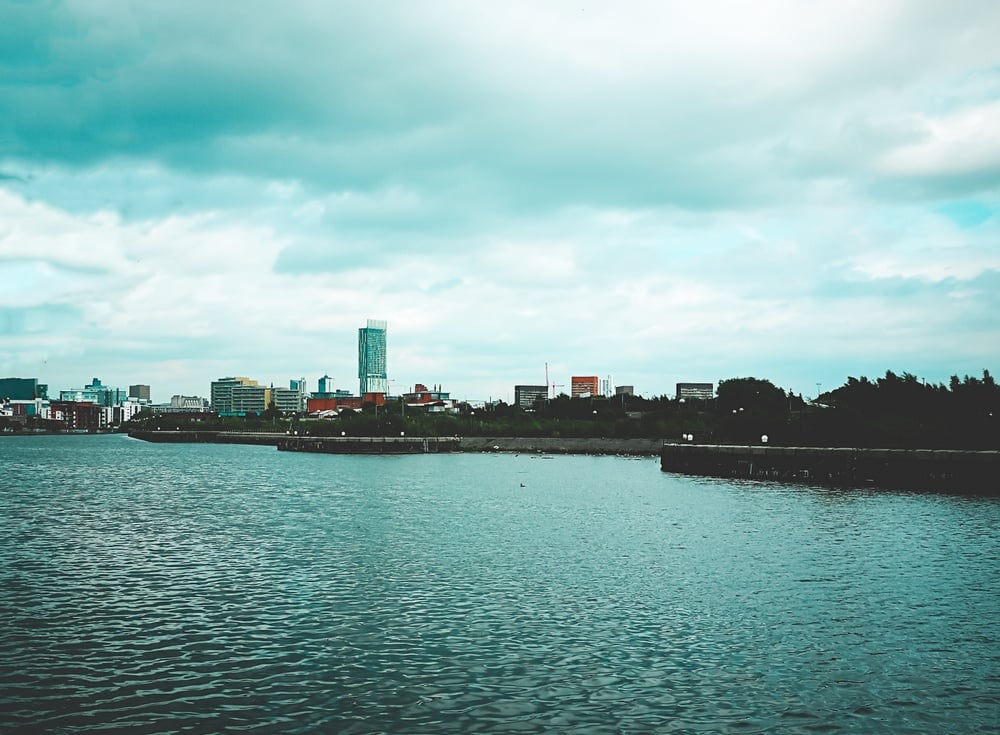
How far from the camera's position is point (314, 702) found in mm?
17859

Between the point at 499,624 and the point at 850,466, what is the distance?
6935cm

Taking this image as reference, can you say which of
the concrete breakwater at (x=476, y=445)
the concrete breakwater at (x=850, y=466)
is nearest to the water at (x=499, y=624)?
the concrete breakwater at (x=850, y=466)

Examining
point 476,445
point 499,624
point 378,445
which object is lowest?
point 476,445

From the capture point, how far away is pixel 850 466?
84.1 m

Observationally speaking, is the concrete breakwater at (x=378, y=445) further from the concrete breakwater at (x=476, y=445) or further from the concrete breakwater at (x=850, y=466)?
the concrete breakwater at (x=850, y=466)

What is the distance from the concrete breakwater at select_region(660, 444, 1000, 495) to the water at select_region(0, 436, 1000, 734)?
2276 cm

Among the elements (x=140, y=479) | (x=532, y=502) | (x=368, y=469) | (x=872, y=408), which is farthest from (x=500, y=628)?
(x=872, y=408)

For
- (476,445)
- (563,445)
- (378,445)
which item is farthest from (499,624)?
(476,445)

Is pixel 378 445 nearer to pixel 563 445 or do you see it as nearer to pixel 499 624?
pixel 563 445

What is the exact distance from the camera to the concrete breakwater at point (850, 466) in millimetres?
72812

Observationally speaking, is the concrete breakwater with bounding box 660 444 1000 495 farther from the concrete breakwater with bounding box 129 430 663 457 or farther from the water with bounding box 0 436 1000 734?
the concrete breakwater with bounding box 129 430 663 457

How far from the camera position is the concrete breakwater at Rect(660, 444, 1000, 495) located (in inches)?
2867

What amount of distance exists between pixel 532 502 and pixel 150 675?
4603cm

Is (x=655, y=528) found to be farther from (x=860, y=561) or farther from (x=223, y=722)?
(x=223, y=722)
